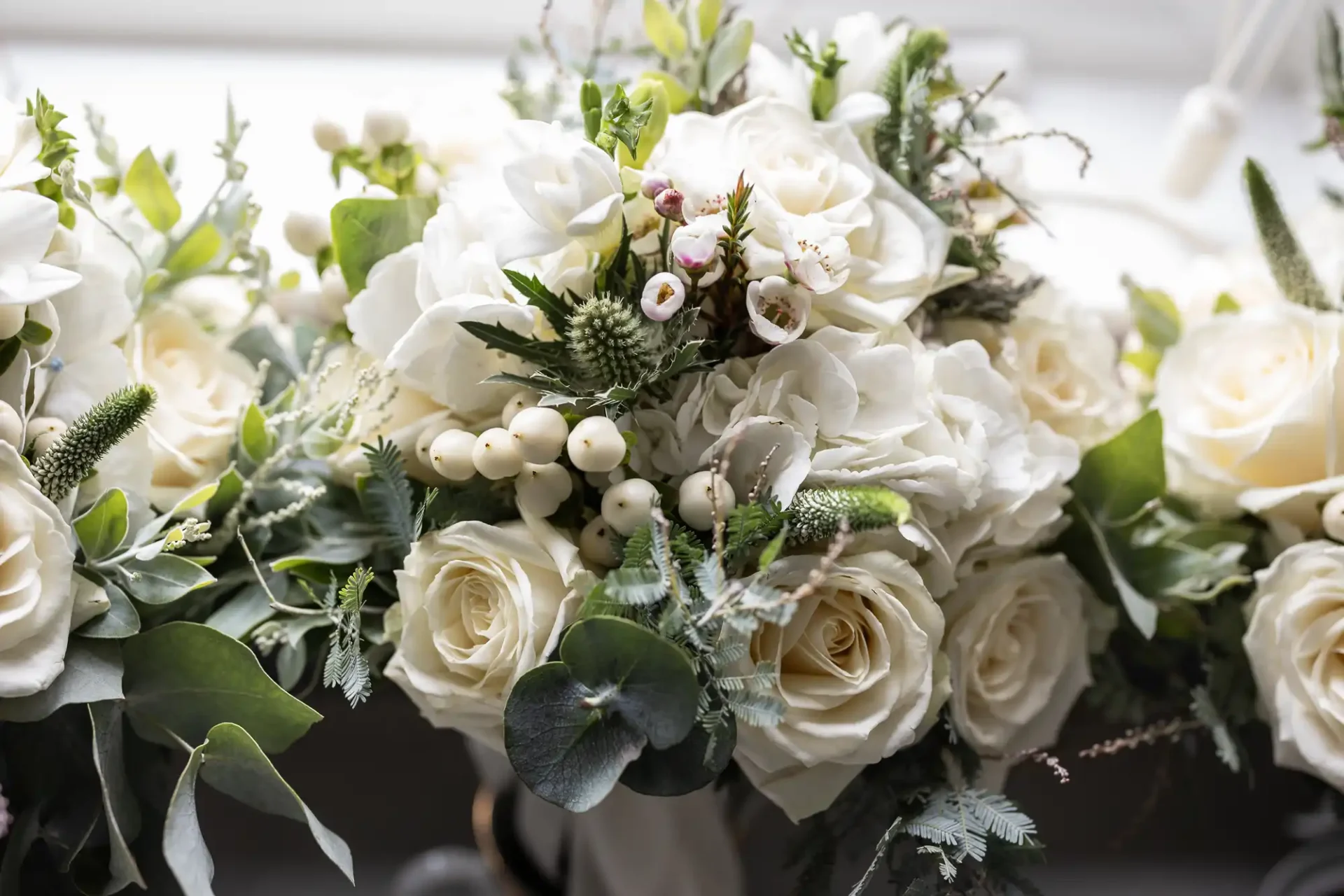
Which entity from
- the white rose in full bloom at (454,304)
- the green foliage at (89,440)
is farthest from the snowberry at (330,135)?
the green foliage at (89,440)

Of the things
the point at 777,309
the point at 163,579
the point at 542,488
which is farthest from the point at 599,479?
the point at 163,579

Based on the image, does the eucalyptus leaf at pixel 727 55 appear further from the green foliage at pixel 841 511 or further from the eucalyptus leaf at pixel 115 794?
the eucalyptus leaf at pixel 115 794

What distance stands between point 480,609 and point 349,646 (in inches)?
2.8

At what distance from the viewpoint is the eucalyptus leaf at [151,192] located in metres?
0.67

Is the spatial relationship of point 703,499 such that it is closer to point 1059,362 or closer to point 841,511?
point 841,511

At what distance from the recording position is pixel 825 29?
1.18m

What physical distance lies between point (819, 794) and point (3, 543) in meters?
0.45

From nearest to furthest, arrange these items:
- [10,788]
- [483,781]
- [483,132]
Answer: [10,788] < [483,132] < [483,781]

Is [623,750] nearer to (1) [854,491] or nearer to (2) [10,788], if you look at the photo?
(1) [854,491]

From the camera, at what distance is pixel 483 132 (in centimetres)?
73

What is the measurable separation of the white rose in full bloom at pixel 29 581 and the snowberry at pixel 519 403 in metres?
0.23

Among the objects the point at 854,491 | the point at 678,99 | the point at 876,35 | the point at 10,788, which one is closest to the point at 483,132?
the point at 678,99

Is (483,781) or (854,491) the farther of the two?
(483,781)

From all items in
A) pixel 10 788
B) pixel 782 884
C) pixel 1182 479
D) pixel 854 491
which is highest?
pixel 854 491
